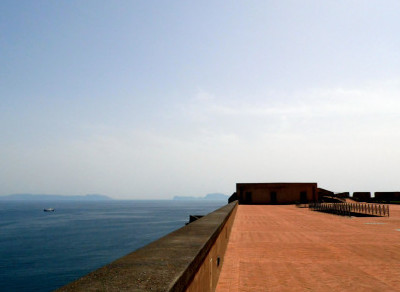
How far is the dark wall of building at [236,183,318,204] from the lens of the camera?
155 feet

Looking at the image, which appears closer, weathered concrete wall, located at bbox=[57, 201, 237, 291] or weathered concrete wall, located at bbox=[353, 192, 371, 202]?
weathered concrete wall, located at bbox=[57, 201, 237, 291]

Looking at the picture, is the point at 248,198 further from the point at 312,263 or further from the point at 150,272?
the point at 150,272

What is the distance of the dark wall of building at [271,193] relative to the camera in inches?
1855

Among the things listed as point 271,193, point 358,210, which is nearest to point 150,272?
point 358,210

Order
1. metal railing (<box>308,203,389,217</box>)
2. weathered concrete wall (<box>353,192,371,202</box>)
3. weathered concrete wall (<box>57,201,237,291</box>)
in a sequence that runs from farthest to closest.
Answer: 1. weathered concrete wall (<box>353,192,371,202</box>)
2. metal railing (<box>308,203,389,217</box>)
3. weathered concrete wall (<box>57,201,237,291</box>)

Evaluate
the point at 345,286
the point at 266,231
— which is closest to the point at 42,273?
the point at 266,231

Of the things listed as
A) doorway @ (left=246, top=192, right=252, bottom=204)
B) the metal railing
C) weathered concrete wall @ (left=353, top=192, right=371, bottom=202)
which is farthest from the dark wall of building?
the metal railing

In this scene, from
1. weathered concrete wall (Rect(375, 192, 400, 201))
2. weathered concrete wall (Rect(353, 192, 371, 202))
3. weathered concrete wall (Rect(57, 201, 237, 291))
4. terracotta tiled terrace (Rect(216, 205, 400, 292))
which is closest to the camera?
weathered concrete wall (Rect(57, 201, 237, 291))

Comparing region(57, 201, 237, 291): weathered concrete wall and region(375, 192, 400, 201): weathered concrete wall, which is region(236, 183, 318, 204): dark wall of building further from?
region(57, 201, 237, 291): weathered concrete wall

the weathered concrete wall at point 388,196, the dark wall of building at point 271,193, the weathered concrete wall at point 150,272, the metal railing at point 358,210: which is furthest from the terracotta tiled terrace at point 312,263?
the weathered concrete wall at point 388,196

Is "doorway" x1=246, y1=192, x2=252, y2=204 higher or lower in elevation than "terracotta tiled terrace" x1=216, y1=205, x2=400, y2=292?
higher

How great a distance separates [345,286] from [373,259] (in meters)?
3.20

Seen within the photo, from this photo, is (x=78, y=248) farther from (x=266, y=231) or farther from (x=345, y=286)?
(x=345, y=286)

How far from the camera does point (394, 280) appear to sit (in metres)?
7.00
